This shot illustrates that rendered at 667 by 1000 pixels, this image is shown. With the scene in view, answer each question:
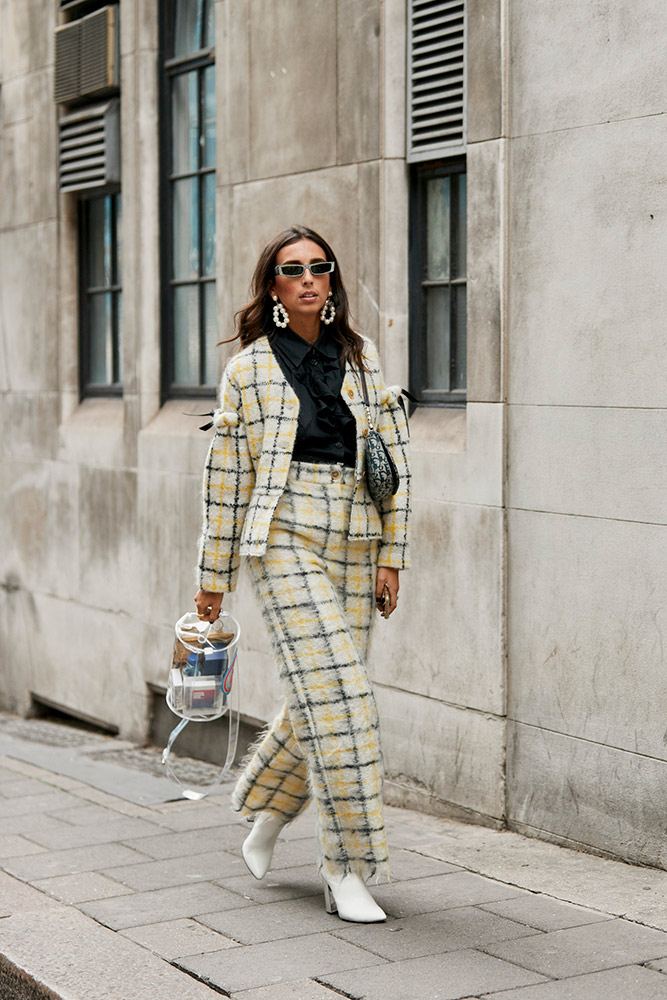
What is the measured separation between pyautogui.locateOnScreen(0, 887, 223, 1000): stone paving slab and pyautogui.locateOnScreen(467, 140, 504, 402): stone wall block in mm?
2510

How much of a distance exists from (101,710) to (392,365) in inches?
144

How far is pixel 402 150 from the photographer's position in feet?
21.2

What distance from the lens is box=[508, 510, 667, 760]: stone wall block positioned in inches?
201

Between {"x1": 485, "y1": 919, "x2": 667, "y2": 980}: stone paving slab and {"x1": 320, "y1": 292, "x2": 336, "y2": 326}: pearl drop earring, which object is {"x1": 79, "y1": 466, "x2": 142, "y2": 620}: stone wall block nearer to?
{"x1": 320, "y1": 292, "x2": 336, "y2": 326}: pearl drop earring

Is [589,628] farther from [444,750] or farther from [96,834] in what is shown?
[96,834]

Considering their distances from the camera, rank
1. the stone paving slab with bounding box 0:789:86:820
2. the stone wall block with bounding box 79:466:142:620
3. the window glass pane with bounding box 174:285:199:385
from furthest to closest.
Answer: the stone wall block with bounding box 79:466:142:620, the window glass pane with bounding box 174:285:199:385, the stone paving slab with bounding box 0:789:86:820

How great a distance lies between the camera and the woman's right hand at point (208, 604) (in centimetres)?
487

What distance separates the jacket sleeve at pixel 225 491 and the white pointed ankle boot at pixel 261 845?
2.74 feet

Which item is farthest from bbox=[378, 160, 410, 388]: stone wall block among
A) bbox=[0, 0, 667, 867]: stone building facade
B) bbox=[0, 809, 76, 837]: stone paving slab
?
bbox=[0, 809, 76, 837]: stone paving slab

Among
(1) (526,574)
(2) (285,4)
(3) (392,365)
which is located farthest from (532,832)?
(2) (285,4)

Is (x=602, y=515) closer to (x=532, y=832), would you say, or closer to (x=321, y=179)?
(x=532, y=832)

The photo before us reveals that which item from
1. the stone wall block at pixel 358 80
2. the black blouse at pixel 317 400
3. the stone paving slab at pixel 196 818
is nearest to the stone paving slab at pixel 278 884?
the stone paving slab at pixel 196 818

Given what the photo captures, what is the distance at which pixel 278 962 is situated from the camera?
434 centimetres

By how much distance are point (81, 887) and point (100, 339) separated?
494 centimetres
